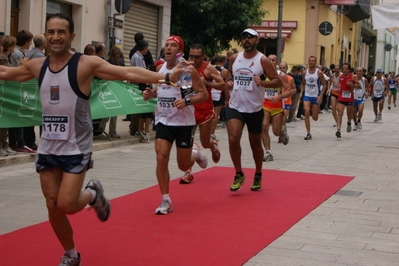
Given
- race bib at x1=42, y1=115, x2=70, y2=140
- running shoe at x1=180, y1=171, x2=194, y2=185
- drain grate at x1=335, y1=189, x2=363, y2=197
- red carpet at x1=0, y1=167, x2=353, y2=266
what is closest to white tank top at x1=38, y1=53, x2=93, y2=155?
race bib at x1=42, y1=115, x2=70, y2=140

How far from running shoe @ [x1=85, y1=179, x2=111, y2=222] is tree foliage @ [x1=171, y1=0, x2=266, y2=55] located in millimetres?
21037

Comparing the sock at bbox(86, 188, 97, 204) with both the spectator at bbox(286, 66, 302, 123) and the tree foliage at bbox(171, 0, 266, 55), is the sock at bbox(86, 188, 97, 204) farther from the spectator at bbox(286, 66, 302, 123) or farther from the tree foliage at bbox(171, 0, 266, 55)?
the tree foliage at bbox(171, 0, 266, 55)

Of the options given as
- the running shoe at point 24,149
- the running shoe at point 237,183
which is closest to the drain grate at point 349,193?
the running shoe at point 237,183

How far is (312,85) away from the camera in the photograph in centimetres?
1850

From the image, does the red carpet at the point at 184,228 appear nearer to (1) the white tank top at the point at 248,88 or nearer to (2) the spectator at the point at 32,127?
(1) the white tank top at the point at 248,88

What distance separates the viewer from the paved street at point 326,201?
666 centimetres

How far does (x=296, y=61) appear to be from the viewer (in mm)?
44844

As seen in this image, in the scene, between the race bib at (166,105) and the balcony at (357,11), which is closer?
the race bib at (166,105)

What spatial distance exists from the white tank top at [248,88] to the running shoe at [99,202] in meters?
3.82

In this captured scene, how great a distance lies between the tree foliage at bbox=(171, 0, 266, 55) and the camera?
89.7 ft

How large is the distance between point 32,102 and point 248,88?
164 inches

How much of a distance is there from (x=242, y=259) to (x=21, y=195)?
3.92m

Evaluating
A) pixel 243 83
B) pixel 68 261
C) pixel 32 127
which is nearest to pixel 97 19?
pixel 32 127

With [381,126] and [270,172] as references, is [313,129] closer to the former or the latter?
[381,126]
